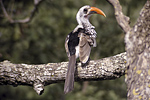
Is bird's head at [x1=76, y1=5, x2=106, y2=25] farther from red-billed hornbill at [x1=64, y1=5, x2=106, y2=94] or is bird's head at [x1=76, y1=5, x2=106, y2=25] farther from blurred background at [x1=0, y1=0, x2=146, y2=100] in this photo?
blurred background at [x1=0, y1=0, x2=146, y2=100]

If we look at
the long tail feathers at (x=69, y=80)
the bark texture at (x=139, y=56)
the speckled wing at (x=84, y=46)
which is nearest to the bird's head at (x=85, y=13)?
the speckled wing at (x=84, y=46)

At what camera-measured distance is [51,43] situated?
27.7 ft

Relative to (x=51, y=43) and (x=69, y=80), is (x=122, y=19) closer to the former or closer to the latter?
(x=69, y=80)

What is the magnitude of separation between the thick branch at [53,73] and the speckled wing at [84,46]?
0.29m

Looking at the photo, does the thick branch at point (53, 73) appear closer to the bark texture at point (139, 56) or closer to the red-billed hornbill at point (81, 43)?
the red-billed hornbill at point (81, 43)

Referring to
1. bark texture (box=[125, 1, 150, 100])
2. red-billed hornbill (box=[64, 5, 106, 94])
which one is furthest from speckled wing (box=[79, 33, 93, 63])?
bark texture (box=[125, 1, 150, 100])

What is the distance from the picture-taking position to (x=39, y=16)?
8664 mm

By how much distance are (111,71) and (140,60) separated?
1360 millimetres

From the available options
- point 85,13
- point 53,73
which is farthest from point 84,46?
point 85,13

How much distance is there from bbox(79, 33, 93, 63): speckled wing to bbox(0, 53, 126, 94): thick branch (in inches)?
11.5

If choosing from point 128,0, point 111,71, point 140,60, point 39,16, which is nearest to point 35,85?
point 111,71

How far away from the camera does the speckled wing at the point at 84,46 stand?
4.30 meters

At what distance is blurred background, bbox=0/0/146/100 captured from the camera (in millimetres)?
7746

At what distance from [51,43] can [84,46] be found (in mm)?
3926
